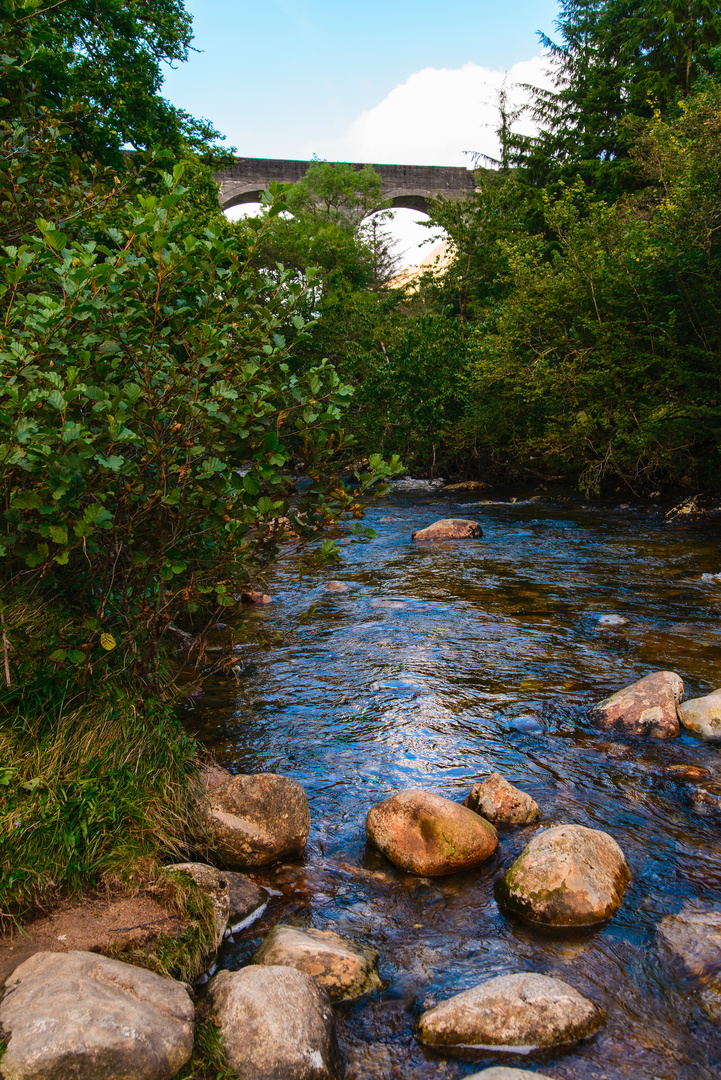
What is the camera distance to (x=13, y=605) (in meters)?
3.54

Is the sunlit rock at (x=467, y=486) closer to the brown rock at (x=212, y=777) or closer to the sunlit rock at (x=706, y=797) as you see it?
the sunlit rock at (x=706, y=797)

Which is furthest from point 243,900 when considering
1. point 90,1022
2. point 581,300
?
point 581,300

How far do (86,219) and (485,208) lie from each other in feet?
78.1

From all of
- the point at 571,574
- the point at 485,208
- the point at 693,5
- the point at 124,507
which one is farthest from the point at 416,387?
the point at 124,507

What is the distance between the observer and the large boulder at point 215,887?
2.94m

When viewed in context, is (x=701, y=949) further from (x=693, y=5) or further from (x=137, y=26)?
(x=693, y=5)

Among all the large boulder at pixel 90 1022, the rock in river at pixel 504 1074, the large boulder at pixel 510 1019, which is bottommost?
the large boulder at pixel 510 1019

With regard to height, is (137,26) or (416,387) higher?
(137,26)

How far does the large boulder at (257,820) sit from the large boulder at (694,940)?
1.74 m

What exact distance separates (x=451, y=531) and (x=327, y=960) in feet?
34.8

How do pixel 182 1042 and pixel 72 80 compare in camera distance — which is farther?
pixel 72 80

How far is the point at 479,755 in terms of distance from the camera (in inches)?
186

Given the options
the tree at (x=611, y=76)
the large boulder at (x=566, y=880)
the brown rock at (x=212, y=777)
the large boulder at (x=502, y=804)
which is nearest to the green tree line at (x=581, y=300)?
the tree at (x=611, y=76)

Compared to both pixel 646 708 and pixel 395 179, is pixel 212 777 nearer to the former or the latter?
pixel 646 708
